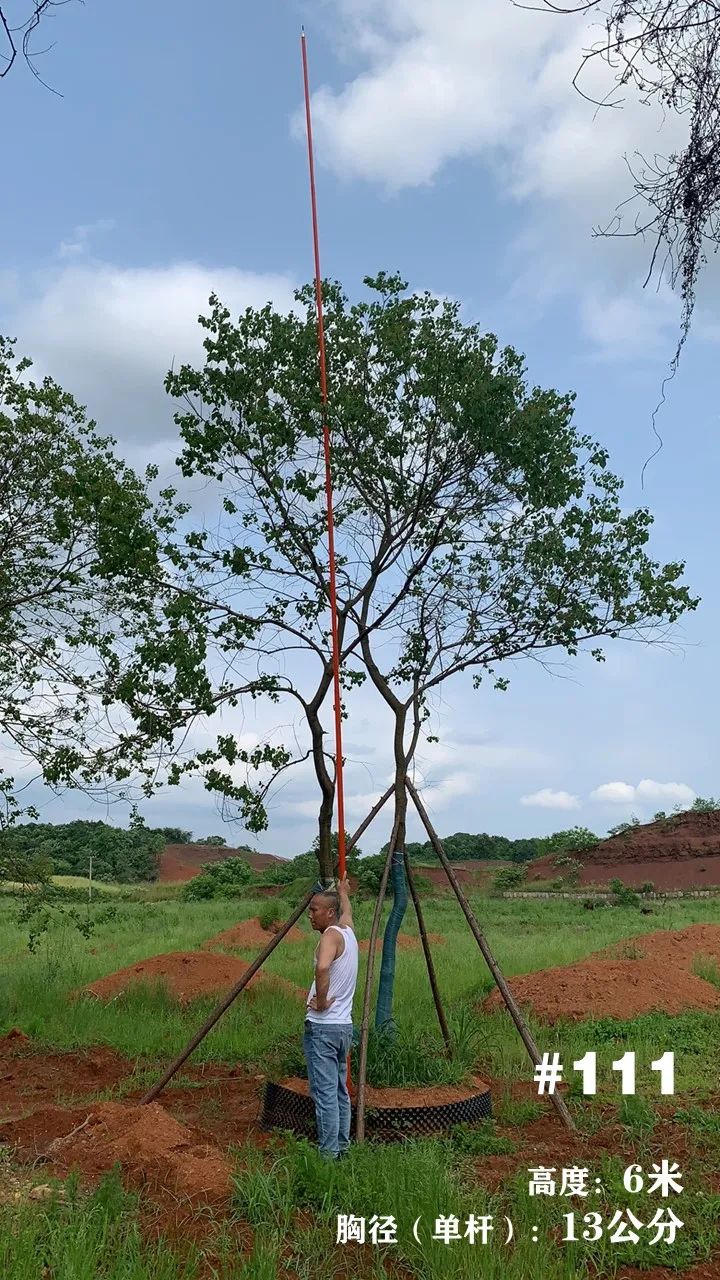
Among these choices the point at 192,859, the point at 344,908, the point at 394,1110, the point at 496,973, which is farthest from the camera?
the point at 192,859

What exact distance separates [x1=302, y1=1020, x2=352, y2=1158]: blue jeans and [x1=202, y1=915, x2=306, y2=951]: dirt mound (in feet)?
41.3

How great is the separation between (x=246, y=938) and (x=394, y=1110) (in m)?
12.7

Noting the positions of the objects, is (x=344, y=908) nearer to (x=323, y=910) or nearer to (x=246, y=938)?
(x=323, y=910)

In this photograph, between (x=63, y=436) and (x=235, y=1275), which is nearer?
(x=235, y=1275)

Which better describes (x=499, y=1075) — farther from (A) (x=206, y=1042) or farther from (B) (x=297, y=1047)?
(A) (x=206, y=1042)

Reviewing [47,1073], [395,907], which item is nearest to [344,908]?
[395,907]

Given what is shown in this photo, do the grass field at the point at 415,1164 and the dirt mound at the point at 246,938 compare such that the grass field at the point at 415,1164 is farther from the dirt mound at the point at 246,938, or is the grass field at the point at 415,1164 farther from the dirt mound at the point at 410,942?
the dirt mound at the point at 246,938

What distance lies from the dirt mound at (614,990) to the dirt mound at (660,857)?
30.1 metres

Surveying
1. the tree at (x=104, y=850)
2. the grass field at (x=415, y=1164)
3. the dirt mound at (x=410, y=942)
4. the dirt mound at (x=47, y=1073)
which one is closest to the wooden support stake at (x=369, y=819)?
the grass field at (x=415, y=1164)

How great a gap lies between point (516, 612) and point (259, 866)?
Answer: 42.2 metres

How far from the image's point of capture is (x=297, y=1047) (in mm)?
10070

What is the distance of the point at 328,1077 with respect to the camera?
686 centimetres

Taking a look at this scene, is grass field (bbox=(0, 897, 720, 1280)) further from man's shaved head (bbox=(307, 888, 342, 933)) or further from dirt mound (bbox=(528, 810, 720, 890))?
dirt mound (bbox=(528, 810, 720, 890))

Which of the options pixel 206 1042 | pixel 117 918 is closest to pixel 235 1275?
pixel 206 1042
